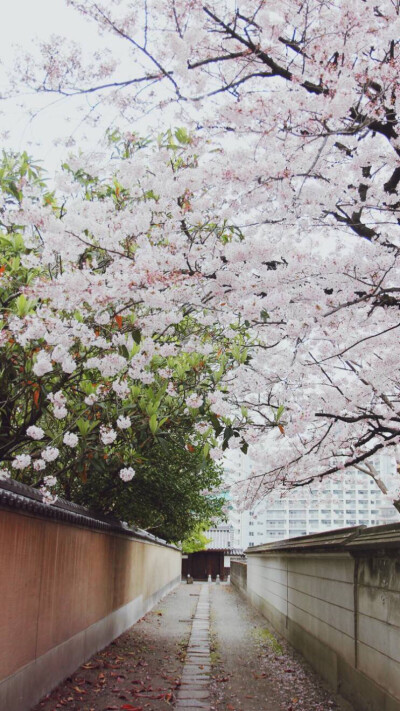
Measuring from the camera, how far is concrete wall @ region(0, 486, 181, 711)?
5055mm

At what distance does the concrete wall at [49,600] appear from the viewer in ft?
16.6

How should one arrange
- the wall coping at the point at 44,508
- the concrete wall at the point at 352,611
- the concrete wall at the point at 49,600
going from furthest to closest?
→ 1. the concrete wall at the point at 49,600
2. the wall coping at the point at 44,508
3. the concrete wall at the point at 352,611

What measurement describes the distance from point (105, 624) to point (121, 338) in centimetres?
576

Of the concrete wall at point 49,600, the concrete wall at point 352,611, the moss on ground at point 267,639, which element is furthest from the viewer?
the moss on ground at point 267,639

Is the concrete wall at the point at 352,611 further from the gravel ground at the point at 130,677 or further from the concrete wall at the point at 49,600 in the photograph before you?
the concrete wall at the point at 49,600

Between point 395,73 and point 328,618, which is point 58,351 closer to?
point 395,73

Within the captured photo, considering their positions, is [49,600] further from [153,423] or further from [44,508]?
[153,423]

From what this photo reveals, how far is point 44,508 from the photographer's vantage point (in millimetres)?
5848

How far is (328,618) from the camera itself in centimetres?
705

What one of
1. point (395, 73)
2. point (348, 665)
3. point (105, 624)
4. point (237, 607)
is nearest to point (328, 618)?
point (348, 665)

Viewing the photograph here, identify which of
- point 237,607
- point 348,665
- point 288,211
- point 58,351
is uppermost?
point 288,211

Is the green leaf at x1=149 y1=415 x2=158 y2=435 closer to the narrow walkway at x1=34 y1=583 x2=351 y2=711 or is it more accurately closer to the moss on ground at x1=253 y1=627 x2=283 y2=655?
the narrow walkway at x1=34 y1=583 x2=351 y2=711

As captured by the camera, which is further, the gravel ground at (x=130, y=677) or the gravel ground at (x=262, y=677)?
the gravel ground at (x=262, y=677)

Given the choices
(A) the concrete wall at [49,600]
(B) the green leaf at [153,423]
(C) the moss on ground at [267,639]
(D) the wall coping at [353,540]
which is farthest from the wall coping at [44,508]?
(C) the moss on ground at [267,639]
